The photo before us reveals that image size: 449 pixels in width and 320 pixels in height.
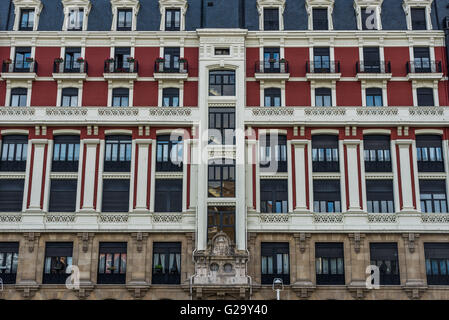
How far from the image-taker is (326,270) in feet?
126

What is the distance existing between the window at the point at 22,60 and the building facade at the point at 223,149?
0.18 metres

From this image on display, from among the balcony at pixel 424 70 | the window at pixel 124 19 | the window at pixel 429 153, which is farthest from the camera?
the window at pixel 124 19

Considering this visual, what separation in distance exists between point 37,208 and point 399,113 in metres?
27.9

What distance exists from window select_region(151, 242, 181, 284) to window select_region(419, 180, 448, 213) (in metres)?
18.3

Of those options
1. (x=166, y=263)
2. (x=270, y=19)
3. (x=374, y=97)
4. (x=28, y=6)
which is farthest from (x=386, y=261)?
(x=28, y=6)

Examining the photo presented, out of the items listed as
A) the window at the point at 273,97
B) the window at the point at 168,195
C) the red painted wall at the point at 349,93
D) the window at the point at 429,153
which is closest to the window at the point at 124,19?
the window at the point at 273,97

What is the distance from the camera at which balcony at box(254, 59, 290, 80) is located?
137 feet

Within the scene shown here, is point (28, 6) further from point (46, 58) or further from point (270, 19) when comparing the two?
point (270, 19)

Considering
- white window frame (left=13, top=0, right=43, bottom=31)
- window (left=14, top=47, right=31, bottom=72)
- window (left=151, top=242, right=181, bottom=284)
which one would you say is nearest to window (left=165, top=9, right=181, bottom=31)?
white window frame (left=13, top=0, right=43, bottom=31)

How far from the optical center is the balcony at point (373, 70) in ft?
137

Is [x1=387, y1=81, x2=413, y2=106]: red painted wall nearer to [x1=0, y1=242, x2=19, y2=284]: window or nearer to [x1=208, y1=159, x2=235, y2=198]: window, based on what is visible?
[x1=208, y1=159, x2=235, y2=198]: window

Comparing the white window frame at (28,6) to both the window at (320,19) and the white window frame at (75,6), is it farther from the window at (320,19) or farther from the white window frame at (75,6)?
the window at (320,19)
